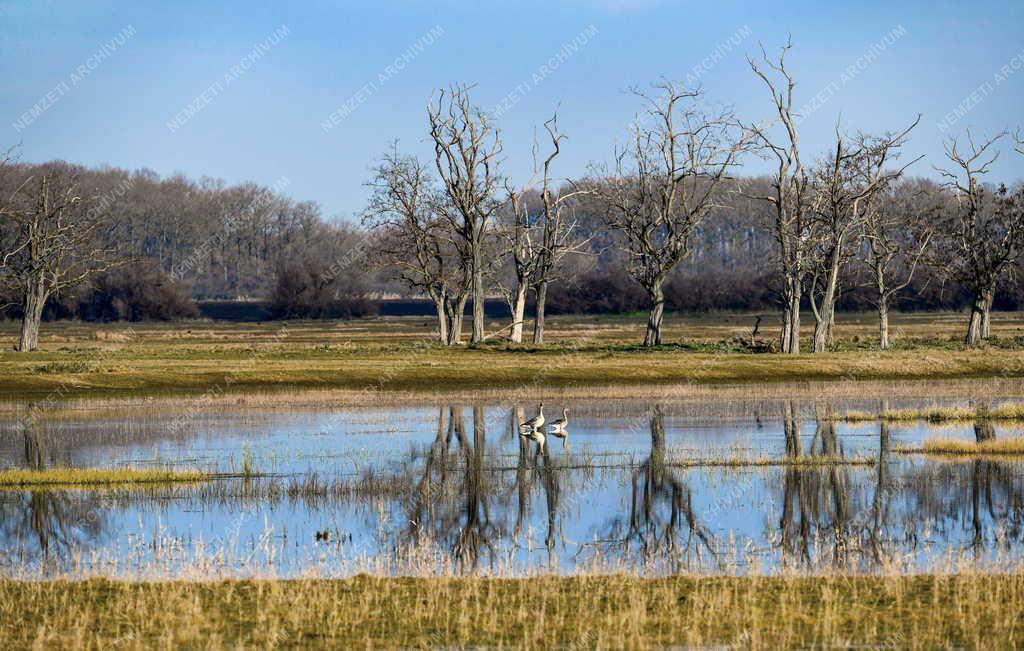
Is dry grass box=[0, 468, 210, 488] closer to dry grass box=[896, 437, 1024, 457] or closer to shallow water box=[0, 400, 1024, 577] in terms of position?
shallow water box=[0, 400, 1024, 577]

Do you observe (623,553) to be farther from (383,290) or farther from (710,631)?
(383,290)

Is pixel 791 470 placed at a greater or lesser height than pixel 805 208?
lesser

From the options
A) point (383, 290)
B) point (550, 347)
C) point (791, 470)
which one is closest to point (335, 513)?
point (791, 470)

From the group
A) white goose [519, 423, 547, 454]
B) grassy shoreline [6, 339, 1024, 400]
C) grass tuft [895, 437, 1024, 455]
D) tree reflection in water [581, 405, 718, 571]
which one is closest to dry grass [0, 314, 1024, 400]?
grassy shoreline [6, 339, 1024, 400]

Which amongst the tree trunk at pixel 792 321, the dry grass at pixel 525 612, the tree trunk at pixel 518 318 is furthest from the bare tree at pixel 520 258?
the dry grass at pixel 525 612

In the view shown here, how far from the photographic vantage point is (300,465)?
2517cm

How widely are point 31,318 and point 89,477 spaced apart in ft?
130

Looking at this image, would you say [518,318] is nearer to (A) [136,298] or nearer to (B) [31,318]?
(B) [31,318]

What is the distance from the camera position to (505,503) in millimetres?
20859

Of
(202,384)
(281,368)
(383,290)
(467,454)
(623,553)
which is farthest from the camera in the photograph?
(383,290)

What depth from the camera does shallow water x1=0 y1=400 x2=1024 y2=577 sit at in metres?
16.3

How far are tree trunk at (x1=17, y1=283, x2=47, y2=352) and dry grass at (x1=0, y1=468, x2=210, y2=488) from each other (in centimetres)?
3639

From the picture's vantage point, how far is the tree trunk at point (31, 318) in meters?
59.2

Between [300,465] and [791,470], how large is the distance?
9453 millimetres
